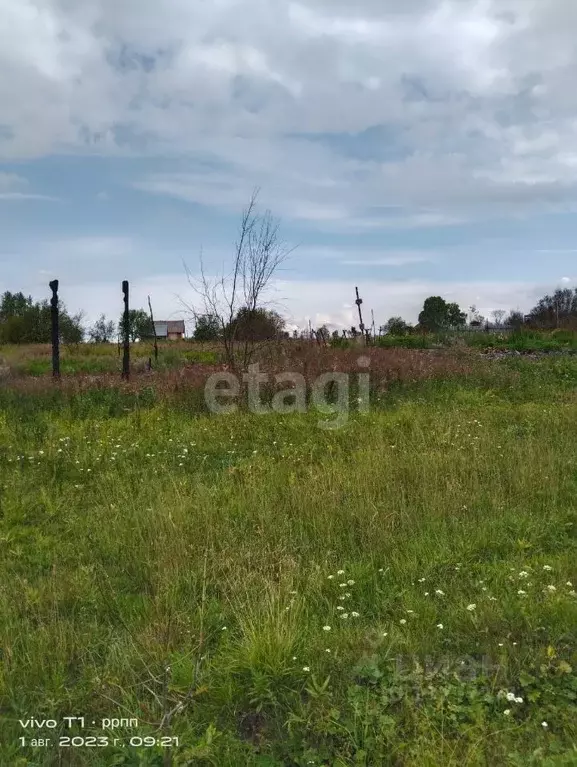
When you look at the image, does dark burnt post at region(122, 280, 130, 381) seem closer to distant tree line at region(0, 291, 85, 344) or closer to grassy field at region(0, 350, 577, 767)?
grassy field at region(0, 350, 577, 767)

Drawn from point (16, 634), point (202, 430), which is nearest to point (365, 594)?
point (16, 634)

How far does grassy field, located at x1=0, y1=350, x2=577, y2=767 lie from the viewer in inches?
85.2

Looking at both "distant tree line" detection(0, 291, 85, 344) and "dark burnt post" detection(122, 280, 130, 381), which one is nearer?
"dark burnt post" detection(122, 280, 130, 381)

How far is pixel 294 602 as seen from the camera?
292 centimetres

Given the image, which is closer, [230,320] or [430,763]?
[430,763]

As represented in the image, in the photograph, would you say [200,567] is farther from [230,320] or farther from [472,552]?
[230,320]

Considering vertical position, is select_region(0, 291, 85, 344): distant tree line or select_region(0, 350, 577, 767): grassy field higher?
select_region(0, 291, 85, 344): distant tree line

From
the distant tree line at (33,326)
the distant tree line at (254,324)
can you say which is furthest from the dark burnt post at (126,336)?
the distant tree line at (33,326)

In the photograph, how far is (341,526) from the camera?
4.01m

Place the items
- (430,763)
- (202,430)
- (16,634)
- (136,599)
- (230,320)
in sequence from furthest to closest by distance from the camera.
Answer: (230,320) < (202,430) < (136,599) < (16,634) < (430,763)

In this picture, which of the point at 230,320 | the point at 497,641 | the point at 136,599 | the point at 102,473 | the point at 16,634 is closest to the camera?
the point at 497,641

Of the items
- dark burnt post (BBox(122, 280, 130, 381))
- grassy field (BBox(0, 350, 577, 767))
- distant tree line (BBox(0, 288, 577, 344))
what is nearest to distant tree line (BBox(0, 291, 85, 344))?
distant tree line (BBox(0, 288, 577, 344))

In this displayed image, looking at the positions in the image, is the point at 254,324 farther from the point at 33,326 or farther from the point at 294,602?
the point at 33,326

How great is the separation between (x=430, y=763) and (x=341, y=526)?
206 cm
